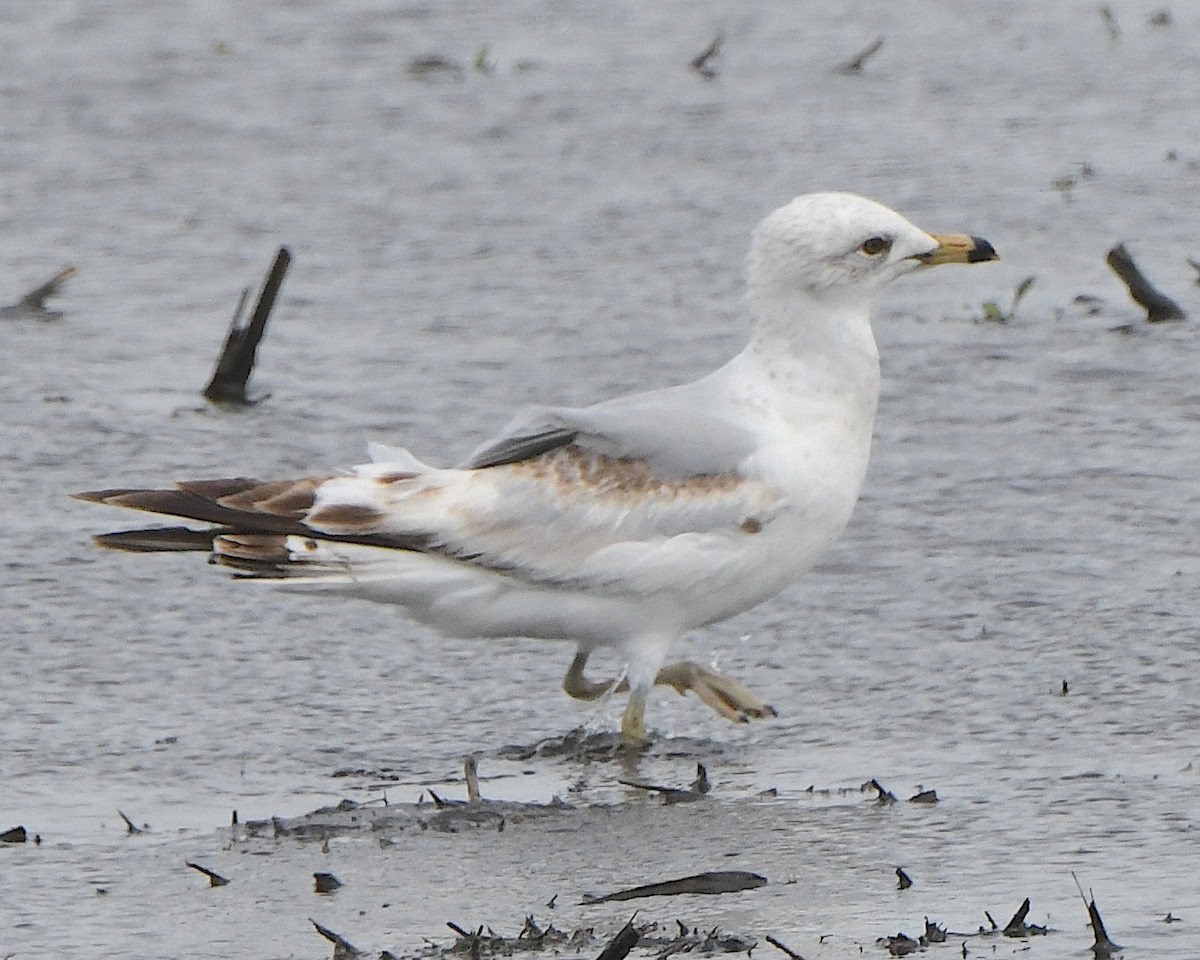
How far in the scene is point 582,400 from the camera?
7.91m

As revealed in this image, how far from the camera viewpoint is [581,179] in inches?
401

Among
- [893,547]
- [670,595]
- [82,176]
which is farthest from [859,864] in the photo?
[82,176]

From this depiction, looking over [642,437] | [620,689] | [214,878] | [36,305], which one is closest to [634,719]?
[620,689]

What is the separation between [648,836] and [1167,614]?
1683mm

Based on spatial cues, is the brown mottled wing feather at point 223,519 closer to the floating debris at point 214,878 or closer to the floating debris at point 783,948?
the floating debris at point 214,878

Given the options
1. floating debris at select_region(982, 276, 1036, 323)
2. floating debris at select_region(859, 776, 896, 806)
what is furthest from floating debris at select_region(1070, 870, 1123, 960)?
floating debris at select_region(982, 276, 1036, 323)

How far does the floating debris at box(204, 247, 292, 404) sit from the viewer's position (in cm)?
785

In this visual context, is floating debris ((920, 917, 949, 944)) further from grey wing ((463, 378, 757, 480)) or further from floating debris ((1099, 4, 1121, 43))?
floating debris ((1099, 4, 1121, 43))

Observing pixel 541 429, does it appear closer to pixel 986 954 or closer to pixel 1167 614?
pixel 1167 614

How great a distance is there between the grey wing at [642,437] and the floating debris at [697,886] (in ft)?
4.24

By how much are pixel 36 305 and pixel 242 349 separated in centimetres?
131

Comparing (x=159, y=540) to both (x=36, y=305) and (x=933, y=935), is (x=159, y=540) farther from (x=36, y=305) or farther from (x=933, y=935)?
(x=36, y=305)

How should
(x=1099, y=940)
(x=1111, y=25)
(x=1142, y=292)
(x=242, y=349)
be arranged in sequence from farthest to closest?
1. (x=1111, y=25)
2. (x=1142, y=292)
3. (x=242, y=349)
4. (x=1099, y=940)

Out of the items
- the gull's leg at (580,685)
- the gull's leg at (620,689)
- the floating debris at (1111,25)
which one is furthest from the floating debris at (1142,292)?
the floating debris at (1111,25)
